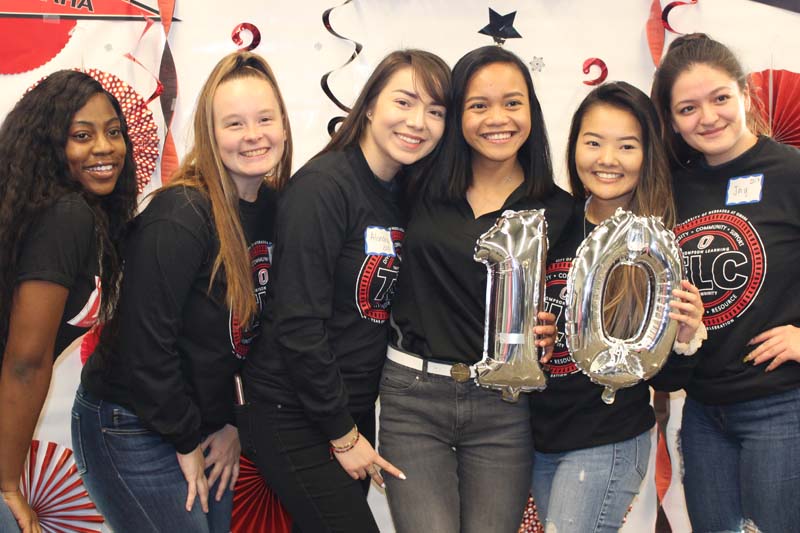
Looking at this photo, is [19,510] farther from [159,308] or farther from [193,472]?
[159,308]

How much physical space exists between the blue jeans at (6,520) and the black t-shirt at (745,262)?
1800 mm

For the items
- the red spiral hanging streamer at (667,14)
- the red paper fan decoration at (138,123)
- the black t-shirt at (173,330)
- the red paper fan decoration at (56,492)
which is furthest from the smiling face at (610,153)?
the red paper fan decoration at (56,492)

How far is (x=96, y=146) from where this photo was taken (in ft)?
6.23

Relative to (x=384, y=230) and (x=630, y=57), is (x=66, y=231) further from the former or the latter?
(x=630, y=57)

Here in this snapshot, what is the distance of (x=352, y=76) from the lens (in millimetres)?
2832

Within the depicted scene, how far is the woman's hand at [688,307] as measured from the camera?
6.02 ft

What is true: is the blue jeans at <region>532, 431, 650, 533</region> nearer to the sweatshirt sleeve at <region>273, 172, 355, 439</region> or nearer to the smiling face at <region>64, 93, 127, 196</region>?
the sweatshirt sleeve at <region>273, 172, 355, 439</region>

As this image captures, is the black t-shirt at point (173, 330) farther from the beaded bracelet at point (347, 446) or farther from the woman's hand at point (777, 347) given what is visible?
the woman's hand at point (777, 347)

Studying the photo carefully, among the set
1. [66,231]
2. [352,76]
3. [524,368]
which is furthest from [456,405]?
[352,76]

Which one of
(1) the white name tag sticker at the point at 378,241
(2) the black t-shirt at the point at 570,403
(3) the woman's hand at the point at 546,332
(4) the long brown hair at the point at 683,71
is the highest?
(4) the long brown hair at the point at 683,71

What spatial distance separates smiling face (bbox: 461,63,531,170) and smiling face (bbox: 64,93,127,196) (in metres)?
0.97

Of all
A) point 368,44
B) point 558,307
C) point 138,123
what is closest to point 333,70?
point 368,44

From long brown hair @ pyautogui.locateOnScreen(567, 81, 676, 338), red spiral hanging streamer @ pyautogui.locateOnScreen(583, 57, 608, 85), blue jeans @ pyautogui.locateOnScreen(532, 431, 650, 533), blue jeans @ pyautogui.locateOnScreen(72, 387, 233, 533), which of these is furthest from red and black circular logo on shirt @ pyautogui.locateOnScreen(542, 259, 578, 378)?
red spiral hanging streamer @ pyautogui.locateOnScreen(583, 57, 608, 85)

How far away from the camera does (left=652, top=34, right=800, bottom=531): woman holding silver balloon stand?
1949 mm
